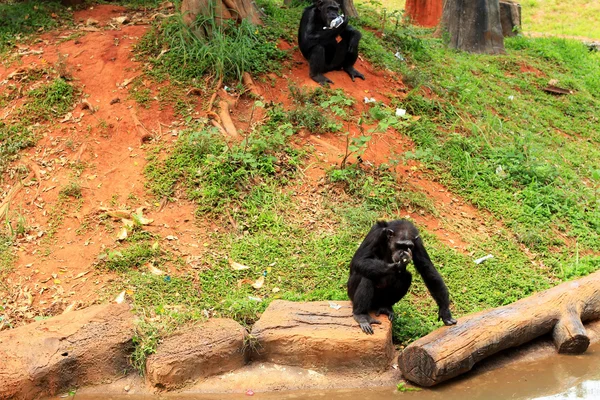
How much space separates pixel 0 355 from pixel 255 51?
19.4 feet

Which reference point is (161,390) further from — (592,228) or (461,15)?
(461,15)

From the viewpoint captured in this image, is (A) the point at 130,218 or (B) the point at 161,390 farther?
(A) the point at 130,218

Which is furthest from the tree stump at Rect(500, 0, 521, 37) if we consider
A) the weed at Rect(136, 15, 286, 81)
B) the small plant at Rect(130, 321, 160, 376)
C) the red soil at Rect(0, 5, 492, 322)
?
the small plant at Rect(130, 321, 160, 376)

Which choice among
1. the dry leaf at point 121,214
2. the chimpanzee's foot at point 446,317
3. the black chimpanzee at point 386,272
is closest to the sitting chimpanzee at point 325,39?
the dry leaf at point 121,214

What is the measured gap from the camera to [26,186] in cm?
865

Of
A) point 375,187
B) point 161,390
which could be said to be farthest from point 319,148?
point 161,390

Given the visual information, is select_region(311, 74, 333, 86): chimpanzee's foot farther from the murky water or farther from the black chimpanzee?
the murky water

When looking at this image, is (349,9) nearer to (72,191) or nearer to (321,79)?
(321,79)

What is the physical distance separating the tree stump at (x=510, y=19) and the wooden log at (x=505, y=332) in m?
9.73

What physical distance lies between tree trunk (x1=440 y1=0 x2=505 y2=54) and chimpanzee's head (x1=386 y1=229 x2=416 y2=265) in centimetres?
894

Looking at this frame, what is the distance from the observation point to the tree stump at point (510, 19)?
15.6 metres

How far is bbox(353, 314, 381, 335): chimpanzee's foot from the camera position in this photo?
6.21m

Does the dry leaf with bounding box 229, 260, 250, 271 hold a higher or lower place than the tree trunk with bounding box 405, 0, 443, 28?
higher

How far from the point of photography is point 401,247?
6129 mm
